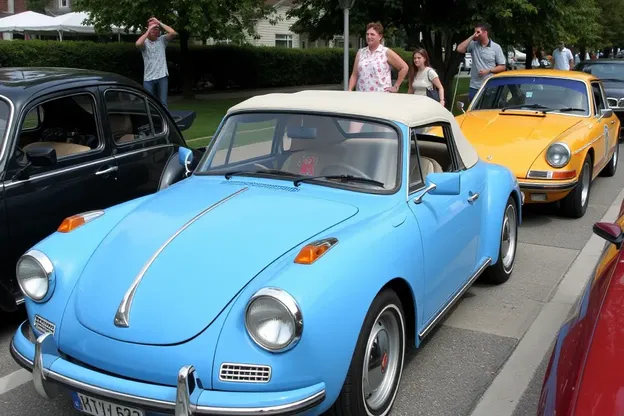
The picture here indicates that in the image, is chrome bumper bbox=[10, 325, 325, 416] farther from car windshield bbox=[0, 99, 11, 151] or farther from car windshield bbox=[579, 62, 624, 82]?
car windshield bbox=[579, 62, 624, 82]

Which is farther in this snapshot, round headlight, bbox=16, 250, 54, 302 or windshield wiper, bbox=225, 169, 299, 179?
windshield wiper, bbox=225, 169, 299, 179

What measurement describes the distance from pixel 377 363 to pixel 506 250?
2638mm

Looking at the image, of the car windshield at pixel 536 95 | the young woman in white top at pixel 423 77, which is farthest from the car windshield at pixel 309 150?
the young woman in white top at pixel 423 77

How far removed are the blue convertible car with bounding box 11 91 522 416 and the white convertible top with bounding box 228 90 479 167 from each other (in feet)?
0.06

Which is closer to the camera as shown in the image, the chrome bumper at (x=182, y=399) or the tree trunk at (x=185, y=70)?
the chrome bumper at (x=182, y=399)

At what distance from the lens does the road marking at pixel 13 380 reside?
3.81 m

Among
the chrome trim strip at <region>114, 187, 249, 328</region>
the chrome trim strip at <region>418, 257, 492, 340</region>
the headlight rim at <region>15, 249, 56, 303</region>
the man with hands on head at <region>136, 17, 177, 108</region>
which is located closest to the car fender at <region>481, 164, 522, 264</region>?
the chrome trim strip at <region>418, 257, 492, 340</region>

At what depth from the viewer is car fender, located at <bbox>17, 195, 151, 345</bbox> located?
3162 millimetres

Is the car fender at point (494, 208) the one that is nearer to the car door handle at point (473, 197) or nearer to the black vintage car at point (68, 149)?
the car door handle at point (473, 197)

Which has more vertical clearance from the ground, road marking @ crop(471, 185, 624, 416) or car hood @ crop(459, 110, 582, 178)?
car hood @ crop(459, 110, 582, 178)

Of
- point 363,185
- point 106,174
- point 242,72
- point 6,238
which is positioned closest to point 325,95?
point 363,185

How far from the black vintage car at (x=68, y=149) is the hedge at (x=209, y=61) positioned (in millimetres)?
14924

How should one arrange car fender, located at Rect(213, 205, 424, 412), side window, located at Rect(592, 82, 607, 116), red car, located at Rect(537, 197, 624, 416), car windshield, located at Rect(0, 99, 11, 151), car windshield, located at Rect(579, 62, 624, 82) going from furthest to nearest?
1. car windshield, located at Rect(579, 62, 624, 82)
2. side window, located at Rect(592, 82, 607, 116)
3. car windshield, located at Rect(0, 99, 11, 151)
4. car fender, located at Rect(213, 205, 424, 412)
5. red car, located at Rect(537, 197, 624, 416)

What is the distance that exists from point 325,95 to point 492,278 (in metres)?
2.07
